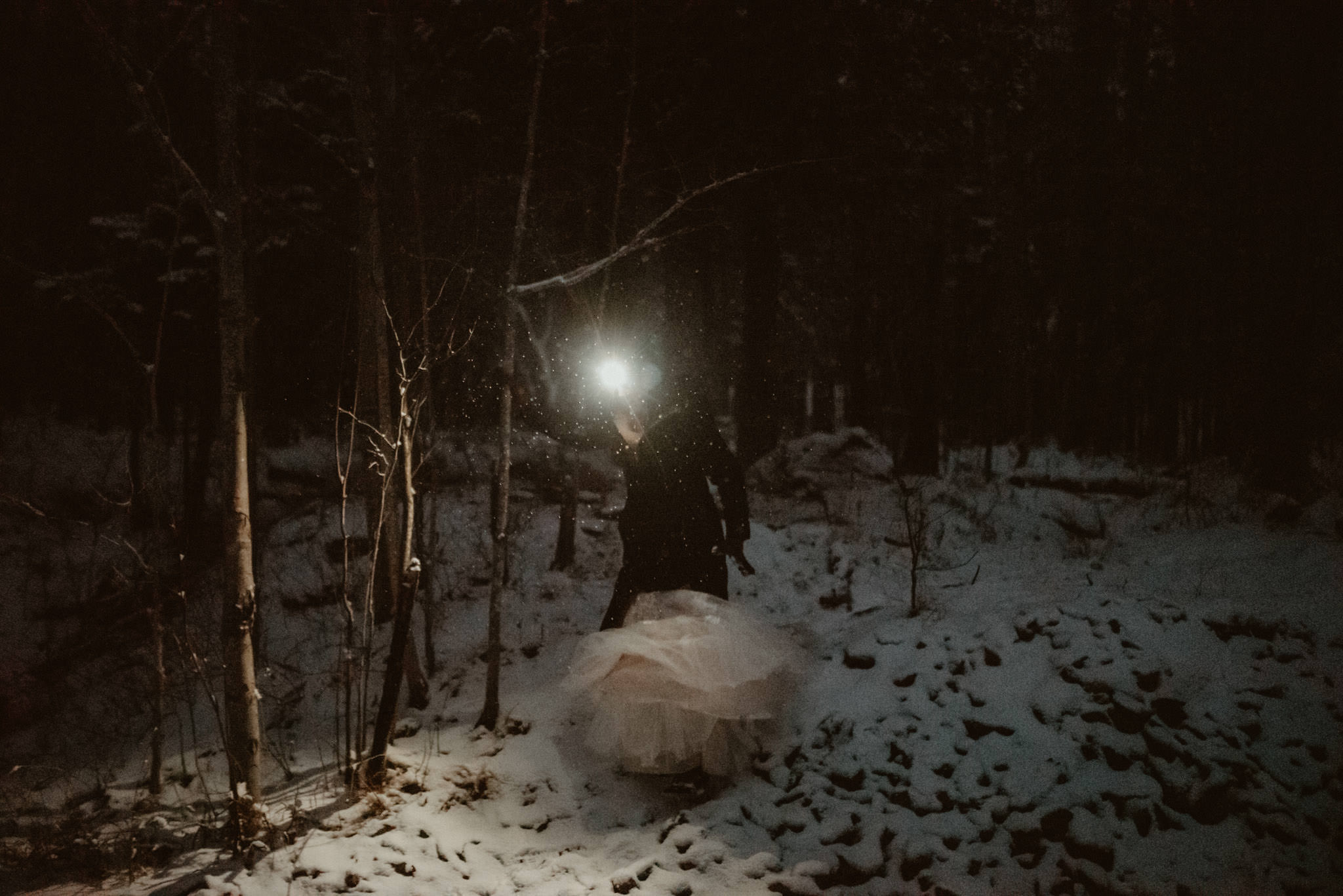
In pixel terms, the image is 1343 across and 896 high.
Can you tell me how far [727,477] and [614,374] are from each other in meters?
1.35

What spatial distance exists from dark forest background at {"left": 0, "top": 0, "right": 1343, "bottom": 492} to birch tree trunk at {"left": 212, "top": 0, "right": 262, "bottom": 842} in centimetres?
204

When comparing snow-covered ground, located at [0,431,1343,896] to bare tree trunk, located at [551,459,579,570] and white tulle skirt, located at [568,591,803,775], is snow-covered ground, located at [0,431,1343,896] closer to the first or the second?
white tulle skirt, located at [568,591,803,775]

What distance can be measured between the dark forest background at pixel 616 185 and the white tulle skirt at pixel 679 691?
11.2ft

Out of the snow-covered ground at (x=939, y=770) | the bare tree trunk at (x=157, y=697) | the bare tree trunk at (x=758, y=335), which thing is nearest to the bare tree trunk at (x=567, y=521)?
the snow-covered ground at (x=939, y=770)

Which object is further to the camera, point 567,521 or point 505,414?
point 567,521

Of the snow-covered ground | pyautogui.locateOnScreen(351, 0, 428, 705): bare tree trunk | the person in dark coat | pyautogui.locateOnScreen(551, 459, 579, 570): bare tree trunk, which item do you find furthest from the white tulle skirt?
pyautogui.locateOnScreen(551, 459, 579, 570): bare tree trunk

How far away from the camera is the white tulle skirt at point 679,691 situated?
16.8ft

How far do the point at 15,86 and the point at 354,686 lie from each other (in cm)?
1167

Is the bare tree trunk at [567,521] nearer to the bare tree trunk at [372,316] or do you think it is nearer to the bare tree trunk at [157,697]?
the bare tree trunk at [372,316]

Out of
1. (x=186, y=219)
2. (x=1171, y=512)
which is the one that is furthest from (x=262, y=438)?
(x=1171, y=512)

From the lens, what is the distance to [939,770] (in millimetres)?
5312

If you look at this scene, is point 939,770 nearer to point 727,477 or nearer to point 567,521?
point 727,477

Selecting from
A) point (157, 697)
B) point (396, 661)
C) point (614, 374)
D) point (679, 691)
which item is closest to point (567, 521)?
point (614, 374)

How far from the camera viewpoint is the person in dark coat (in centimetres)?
643
